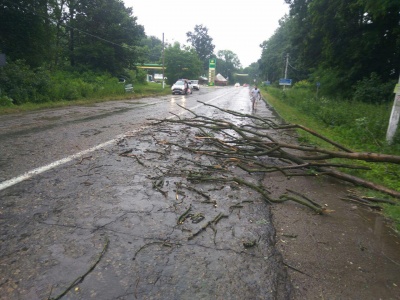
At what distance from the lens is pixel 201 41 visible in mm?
113062

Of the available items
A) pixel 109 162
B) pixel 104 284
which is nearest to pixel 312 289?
pixel 104 284

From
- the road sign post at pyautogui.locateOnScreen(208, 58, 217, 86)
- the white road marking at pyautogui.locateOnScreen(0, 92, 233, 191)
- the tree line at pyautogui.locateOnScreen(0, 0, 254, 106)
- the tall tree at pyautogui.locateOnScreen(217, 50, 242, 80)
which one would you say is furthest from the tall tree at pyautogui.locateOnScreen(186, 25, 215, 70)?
the white road marking at pyautogui.locateOnScreen(0, 92, 233, 191)

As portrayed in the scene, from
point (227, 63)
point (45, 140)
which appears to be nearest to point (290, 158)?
point (45, 140)

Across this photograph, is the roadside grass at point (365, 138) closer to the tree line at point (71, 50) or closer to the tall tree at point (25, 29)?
the tree line at point (71, 50)

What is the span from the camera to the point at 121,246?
2.66 m

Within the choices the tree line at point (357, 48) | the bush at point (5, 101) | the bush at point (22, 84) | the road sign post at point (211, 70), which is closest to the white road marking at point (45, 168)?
the bush at point (5, 101)

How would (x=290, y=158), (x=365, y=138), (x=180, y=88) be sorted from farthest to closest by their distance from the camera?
1. (x=180, y=88)
2. (x=365, y=138)
3. (x=290, y=158)

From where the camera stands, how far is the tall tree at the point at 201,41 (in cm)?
11219

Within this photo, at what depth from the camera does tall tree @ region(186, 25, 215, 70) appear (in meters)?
112

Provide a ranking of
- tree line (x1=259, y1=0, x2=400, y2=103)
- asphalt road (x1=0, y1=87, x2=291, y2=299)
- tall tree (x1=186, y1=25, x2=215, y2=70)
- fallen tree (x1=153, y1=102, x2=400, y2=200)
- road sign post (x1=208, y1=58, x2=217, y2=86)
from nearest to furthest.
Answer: asphalt road (x1=0, y1=87, x2=291, y2=299) → fallen tree (x1=153, y1=102, x2=400, y2=200) → tree line (x1=259, y1=0, x2=400, y2=103) → road sign post (x1=208, y1=58, x2=217, y2=86) → tall tree (x1=186, y1=25, x2=215, y2=70)

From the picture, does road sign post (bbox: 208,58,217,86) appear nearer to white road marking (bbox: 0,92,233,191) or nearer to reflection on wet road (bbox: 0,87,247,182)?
reflection on wet road (bbox: 0,87,247,182)

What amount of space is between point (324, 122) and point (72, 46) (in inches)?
1221

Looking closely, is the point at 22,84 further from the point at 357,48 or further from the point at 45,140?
the point at 357,48

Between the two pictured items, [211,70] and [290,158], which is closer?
[290,158]
